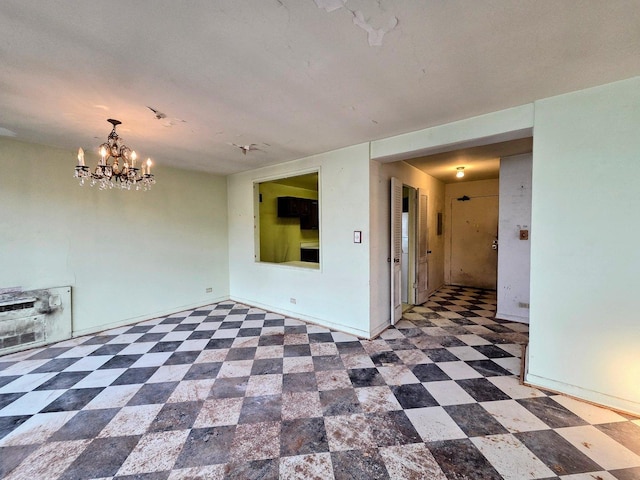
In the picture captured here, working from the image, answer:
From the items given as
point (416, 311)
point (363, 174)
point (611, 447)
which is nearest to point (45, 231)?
point (363, 174)

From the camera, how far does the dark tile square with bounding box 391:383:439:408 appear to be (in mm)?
2027

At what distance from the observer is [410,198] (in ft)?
15.2

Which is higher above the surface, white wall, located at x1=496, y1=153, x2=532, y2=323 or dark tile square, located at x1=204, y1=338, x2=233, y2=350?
white wall, located at x1=496, y1=153, x2=532, y2=323

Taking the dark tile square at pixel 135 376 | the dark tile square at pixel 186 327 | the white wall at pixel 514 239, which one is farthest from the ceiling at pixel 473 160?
the dark tile square at pixel 135 376

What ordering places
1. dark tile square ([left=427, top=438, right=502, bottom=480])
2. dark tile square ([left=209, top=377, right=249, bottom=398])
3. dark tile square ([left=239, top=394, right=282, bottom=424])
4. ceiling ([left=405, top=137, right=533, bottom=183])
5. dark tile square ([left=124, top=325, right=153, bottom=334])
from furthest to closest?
1. dark tile square ([left=124, top=325, right=153, bottom=334])
2. ceiling ([left=405, top=137, right=533, bottom=183])
3. dark tile square ([left=209, top=377, right=249, bottom=398])
4. dark tile square ([left=239, top=394, right=282, bottom=424])
5. dark tile square ([left=427, top=438, right=502, bottom=480])

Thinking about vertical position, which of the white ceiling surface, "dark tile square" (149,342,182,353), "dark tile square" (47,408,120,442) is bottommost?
"dark tile square" (47,408,120,442)

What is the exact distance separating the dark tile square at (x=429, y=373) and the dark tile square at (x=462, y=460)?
27.2 inches

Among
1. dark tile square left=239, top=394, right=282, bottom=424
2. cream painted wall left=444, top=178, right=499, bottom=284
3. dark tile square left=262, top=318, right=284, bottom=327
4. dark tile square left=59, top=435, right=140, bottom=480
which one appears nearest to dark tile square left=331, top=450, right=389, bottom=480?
dark tile square left=239, top=394, right=282, bottom=424

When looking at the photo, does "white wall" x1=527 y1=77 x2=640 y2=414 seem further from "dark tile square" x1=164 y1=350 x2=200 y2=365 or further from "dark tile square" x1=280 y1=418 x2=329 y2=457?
"dark tile square" x1=164 y1=350 x2=200 y2=365

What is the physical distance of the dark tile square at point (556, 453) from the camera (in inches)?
58.0

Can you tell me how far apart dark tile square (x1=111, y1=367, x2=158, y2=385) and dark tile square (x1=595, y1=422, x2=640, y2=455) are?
359cm

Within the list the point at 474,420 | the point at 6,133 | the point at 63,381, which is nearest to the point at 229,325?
the point at 63,381

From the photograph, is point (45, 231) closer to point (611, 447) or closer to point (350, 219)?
point (350, 219)

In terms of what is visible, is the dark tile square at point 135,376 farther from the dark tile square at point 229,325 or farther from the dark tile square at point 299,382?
the dark tile square at point 299,382
